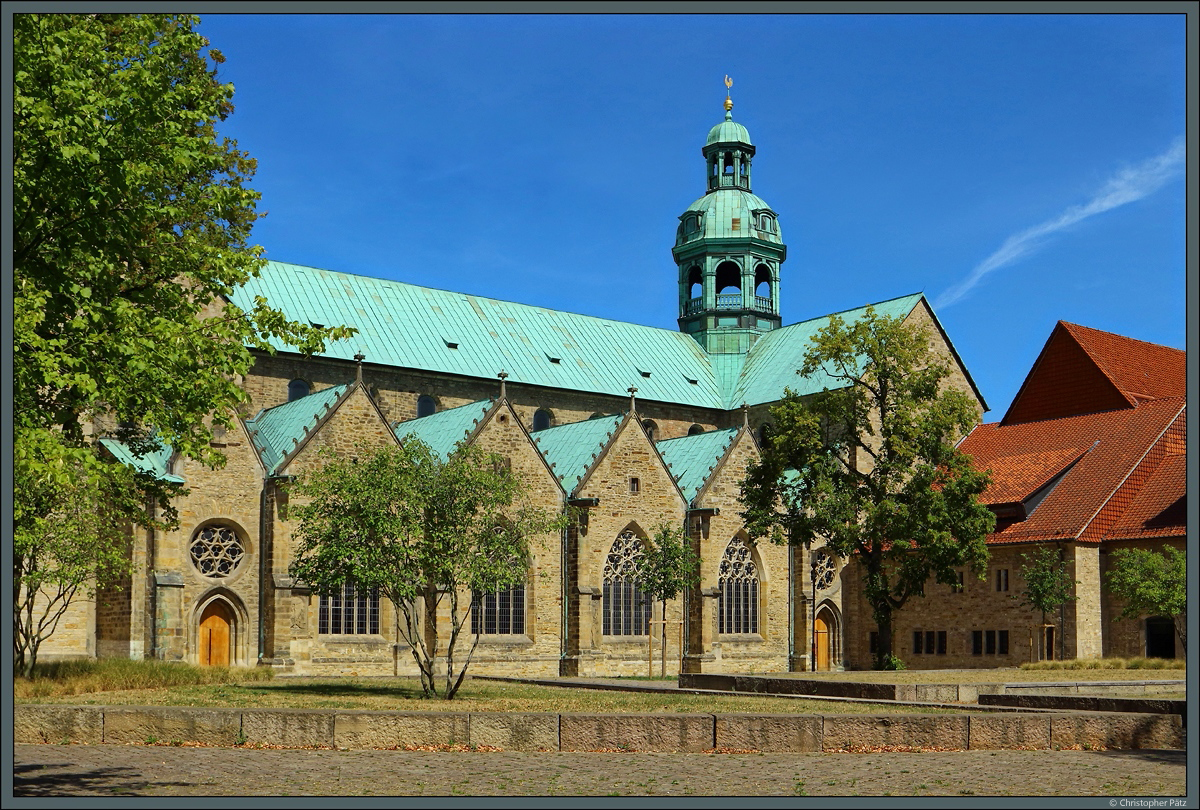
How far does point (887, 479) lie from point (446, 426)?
1528 centimetres

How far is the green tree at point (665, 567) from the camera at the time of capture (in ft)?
140

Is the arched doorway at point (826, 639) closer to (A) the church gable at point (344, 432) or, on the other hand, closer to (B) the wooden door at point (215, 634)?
(A) the church gable at point (344, 432)

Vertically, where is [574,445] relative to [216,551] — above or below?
above

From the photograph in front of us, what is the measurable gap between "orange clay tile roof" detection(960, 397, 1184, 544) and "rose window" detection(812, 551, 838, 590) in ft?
21.3

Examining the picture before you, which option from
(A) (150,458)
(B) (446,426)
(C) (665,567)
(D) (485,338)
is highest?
(D) (485,338)

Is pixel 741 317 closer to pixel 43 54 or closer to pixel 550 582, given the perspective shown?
pixel 550 582

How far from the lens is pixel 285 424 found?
42.9 metres

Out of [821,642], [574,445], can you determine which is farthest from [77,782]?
[821,642]

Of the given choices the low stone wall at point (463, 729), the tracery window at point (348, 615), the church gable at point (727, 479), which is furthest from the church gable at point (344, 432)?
the low stone wall at point (463, 729)

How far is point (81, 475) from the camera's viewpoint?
29.0m

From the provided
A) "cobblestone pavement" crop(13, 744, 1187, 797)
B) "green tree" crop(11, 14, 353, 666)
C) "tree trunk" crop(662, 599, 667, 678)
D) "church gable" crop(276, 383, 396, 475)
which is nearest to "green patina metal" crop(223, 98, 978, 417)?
"church gable" crop(276, 383, 396, 475)

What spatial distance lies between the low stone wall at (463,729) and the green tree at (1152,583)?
84.0 ft

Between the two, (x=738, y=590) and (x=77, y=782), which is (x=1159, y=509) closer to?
(x=738, y=590)

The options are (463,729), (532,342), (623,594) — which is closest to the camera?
(463,729)
